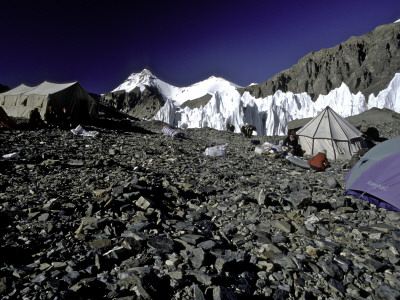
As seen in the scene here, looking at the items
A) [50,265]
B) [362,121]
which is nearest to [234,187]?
[50,265]

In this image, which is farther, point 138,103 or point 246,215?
point 138,103

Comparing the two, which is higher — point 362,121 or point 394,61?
point 394,61

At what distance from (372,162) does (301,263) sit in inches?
173

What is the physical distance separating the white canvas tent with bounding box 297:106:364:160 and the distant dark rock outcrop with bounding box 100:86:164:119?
496 feet

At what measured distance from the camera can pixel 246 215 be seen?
4.00 m

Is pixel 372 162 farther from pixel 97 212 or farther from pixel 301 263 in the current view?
pixel 97 212

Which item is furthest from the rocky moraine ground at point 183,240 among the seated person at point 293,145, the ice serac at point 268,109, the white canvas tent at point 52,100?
the ice serac at point 268,109

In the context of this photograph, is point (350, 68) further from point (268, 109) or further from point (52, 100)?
point (52, 100)

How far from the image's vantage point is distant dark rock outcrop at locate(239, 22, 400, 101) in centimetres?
8700

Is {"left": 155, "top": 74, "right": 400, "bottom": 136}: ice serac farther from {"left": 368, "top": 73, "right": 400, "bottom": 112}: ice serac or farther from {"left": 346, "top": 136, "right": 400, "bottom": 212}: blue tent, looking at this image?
{"left": 346, "top": 136, "right": 400, "bottom": 212}: blue tent

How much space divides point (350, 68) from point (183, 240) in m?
129

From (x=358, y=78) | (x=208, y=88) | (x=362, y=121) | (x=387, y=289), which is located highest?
(x=208, y=88)

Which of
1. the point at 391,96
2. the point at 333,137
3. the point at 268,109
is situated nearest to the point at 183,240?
the point at 333,137

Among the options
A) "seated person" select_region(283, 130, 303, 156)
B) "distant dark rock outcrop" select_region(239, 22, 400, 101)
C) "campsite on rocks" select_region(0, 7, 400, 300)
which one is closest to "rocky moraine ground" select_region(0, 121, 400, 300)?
"campsite on rocks" select_region(0, 7, 400, 300)
